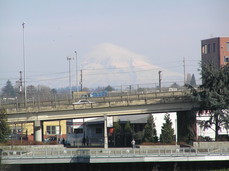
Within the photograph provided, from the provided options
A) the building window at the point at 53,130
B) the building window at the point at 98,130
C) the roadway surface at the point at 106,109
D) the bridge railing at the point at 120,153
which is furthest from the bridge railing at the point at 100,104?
the building window at the point at 53,130

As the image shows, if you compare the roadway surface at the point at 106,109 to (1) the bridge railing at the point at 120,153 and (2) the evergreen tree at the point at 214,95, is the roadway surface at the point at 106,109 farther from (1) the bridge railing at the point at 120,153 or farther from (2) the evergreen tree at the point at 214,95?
(1) the bridge railing at the point at 120,153

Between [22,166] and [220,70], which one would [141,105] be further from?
[22,166]

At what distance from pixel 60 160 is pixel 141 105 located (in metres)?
23.6

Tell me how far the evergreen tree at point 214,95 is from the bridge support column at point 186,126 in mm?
2642

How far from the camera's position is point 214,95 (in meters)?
62.1

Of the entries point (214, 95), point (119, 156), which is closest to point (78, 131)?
point (214, 95)

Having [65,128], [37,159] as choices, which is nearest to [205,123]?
[37,159]

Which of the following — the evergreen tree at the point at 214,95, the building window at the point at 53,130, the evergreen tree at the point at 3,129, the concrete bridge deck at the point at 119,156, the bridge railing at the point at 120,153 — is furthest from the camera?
the building window at the point at 53,130

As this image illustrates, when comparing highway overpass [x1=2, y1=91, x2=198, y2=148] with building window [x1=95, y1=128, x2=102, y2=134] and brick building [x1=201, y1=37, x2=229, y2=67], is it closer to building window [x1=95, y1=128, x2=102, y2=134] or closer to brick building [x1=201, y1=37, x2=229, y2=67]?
building window [x1=95, y1=128, x2=102, y2=134]

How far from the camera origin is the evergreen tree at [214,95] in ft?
202

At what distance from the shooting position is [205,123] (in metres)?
62.4

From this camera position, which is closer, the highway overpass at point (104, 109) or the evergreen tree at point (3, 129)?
the evergreen tree at point (3, 129)

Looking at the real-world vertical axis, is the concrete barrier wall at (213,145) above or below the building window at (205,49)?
below

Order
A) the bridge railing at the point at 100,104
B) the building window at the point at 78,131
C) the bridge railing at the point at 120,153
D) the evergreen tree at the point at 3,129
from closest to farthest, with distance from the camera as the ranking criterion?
the bridge railing at the point at 120,153
the evergreen tree at the point at 3,129
the bridge railing at the point at 100,104
the building window at the point at 78,131
